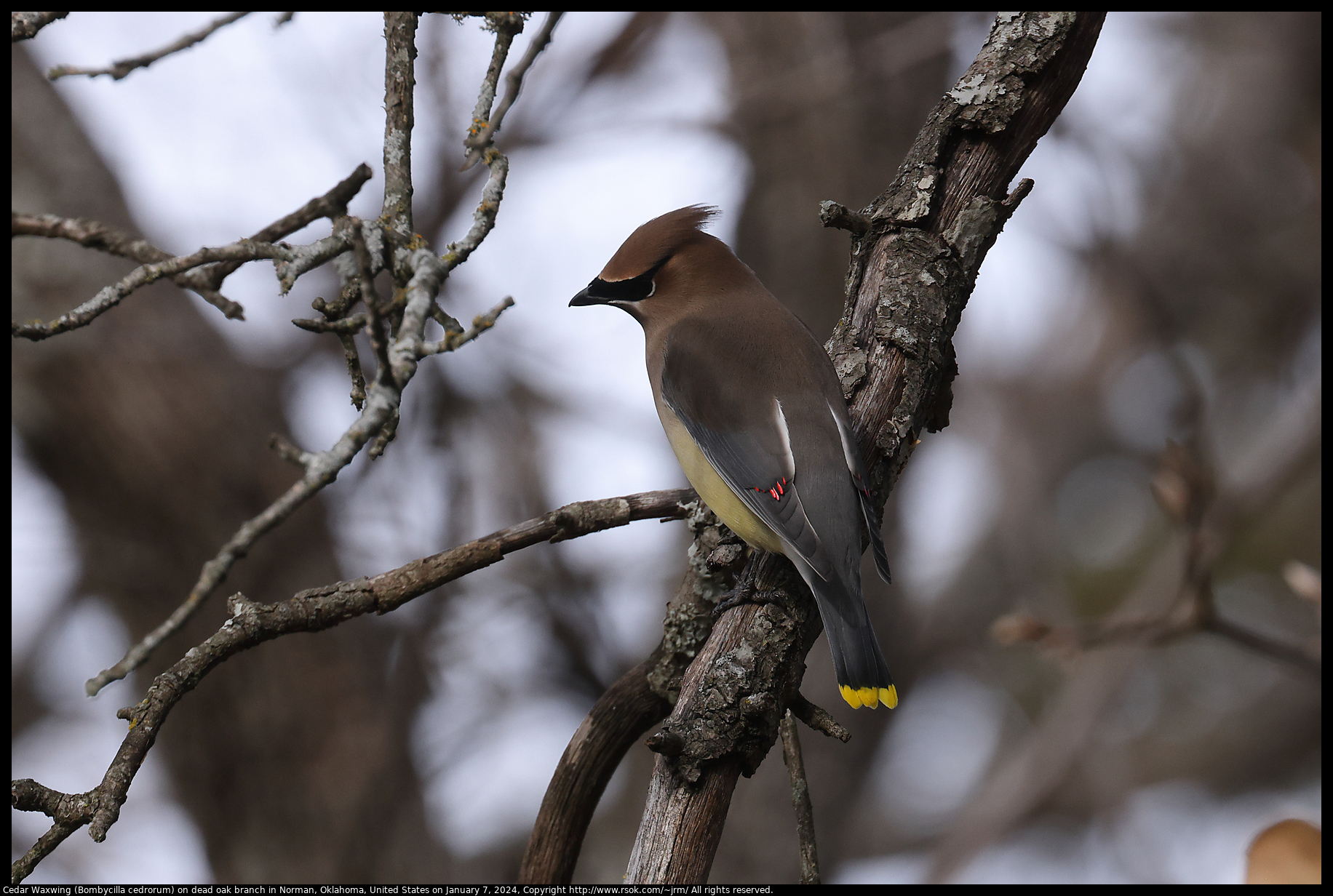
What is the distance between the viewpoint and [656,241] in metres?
3.09

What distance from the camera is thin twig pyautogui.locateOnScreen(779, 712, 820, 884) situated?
1.95 metres

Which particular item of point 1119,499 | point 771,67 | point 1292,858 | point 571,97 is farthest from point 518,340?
point 1119,499

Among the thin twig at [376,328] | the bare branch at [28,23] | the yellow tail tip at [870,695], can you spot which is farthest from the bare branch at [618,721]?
the bare branch at [28,23]

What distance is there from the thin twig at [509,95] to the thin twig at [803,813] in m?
1.20

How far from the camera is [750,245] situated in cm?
554

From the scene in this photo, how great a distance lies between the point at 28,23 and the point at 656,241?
168 centimetres

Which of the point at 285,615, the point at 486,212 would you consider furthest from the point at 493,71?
the point at 285,615

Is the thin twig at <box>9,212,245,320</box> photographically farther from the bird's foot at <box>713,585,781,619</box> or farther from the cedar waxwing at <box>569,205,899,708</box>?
the cedar waxwing at <box>569,205,899,708</box>

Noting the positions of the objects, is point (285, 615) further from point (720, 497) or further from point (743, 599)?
point (720, 497)

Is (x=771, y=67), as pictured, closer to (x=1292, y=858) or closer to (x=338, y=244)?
(x=338, y=244)

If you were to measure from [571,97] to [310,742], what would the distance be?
3.15 m

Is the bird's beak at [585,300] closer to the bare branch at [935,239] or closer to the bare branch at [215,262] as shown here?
the bare branch at [935,239]

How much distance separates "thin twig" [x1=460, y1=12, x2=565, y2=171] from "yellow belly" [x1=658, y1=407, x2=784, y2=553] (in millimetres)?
996

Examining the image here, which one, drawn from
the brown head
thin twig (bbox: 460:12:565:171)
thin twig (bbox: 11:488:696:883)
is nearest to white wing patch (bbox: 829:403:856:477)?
thin twig (bbox: 11:488:696:883)
